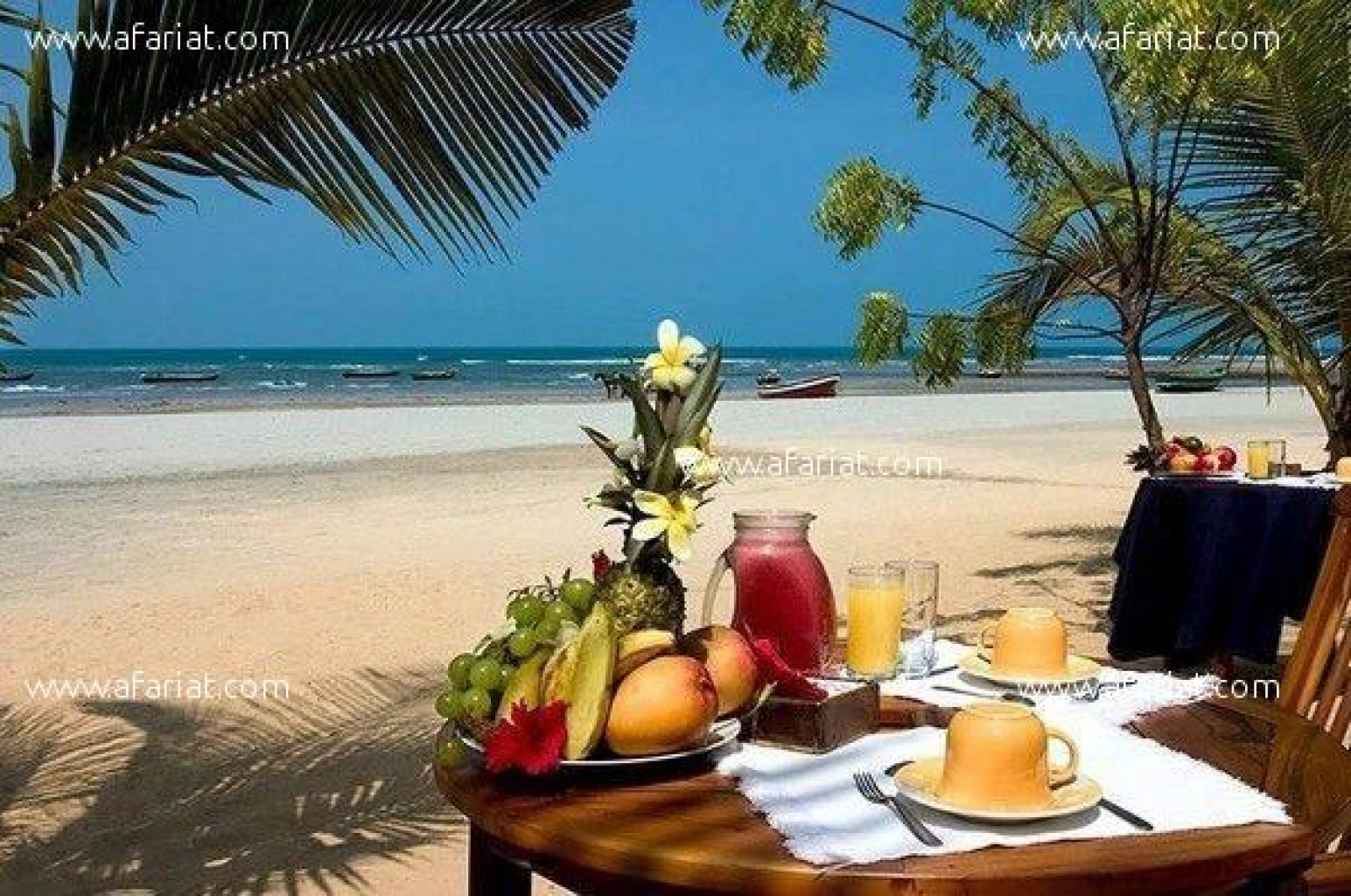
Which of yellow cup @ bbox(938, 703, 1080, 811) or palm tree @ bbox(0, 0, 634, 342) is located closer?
yellow cup @ bbox(938, 703, 1080, 811)

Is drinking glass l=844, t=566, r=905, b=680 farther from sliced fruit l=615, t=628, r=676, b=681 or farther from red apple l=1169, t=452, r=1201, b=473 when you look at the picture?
red apple l=1169, t=452, r=1201, b=473

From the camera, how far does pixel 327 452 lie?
650 inches

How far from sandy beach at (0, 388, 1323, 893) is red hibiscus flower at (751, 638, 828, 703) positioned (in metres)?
1.95

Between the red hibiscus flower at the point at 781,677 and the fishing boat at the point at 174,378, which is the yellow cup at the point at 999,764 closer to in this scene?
the red hibiscus flower at the point at 781,677

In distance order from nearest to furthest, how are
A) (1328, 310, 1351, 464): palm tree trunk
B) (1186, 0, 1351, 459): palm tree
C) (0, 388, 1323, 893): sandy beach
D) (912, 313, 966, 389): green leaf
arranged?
(0, 388, 1323, 893): sandy beach < (1186, 0, 1351, 459): palm tree < (1328, 310, 1351, 464): palm tree trunk < (912, 313, 966, 389): green leaf

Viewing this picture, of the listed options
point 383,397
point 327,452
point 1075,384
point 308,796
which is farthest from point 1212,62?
point 1075,384

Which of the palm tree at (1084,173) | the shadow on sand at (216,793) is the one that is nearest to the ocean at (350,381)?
the palm tree at (1084,173)

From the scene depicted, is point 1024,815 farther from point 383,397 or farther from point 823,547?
point 383,397

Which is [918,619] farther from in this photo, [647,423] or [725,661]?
[647,423]

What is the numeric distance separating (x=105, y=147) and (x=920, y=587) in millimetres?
1408

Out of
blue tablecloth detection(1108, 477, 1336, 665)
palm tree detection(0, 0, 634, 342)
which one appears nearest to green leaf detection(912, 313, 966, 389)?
blue tablecloth detection(1108, 477, 1336, 665)

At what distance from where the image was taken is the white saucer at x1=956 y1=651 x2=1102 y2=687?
6.19ft

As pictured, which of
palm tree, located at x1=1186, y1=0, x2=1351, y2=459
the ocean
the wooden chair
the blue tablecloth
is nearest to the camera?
the wooden chair

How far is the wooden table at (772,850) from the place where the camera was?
123 centimetres
